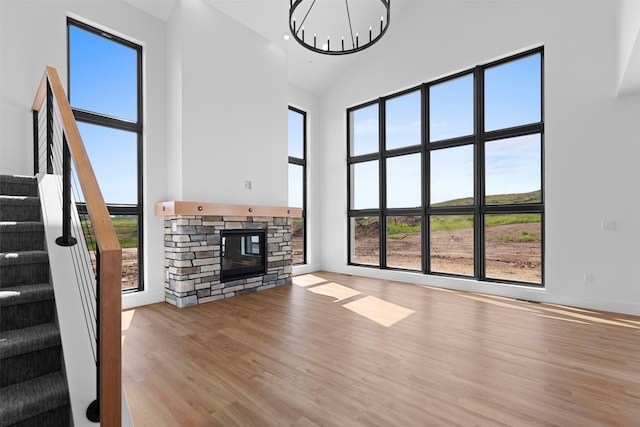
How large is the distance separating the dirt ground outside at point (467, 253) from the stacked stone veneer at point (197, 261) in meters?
2.71

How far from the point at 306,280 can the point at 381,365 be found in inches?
144

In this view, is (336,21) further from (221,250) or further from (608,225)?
(608,225)

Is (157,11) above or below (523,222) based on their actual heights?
above

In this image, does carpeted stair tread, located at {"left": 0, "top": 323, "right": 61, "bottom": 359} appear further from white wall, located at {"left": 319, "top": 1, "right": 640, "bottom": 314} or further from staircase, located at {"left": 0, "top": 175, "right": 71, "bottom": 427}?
white wall, located at {"left": 319, "top": 1, "right": 640, "bottom": 314}

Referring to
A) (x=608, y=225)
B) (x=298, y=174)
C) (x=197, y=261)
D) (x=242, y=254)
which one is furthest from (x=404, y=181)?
(x=197, y=261)

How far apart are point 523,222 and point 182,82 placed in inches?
209

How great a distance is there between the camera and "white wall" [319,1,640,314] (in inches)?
151

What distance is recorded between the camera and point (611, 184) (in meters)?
3.92

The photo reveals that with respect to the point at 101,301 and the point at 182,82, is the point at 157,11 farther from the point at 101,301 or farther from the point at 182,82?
the point at 101,301

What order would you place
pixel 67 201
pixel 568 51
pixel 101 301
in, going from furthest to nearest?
pixel 568 51
pixel 67 201
pixel 101 301

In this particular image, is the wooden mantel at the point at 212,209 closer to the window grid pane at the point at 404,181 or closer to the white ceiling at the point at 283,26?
the window grid pane at the point at 404,181

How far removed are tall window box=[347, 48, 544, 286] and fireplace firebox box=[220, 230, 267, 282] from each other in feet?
7.31

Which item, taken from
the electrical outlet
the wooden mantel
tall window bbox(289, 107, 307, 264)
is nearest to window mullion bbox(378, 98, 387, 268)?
tall window bbox(289, 107, 307, 264)

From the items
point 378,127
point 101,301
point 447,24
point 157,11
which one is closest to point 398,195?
point 378,127
